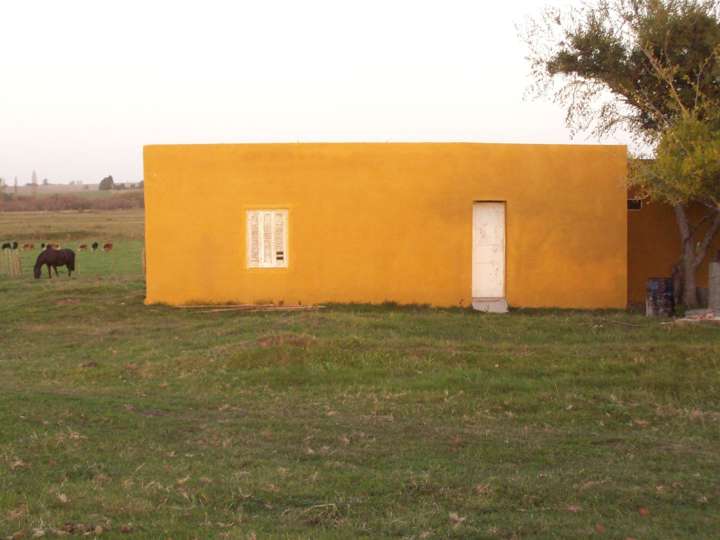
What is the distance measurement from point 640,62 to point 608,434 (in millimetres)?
10445

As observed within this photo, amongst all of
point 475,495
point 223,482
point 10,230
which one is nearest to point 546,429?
point 475,495

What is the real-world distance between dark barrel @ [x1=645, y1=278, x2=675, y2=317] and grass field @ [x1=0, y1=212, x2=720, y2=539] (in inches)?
48.0

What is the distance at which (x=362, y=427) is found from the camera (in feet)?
30.6

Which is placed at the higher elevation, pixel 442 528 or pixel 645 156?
pixel 645 156

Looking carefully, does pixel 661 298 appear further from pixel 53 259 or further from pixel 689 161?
pixel 53 259

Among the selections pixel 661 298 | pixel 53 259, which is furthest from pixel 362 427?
pixel 53 259

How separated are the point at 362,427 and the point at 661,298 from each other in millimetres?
10003

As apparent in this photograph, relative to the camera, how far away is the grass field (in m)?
6.33

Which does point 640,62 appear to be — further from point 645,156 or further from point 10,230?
point 10,230

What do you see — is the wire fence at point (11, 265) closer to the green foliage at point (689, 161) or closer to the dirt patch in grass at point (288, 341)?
the dirt patch in grass at point (288, 341)

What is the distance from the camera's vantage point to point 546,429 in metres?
9.41

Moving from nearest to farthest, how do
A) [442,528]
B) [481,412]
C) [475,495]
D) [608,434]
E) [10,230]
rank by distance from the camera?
[442,528] → [475,495] → [608,434] → [481,412] → [10,230]

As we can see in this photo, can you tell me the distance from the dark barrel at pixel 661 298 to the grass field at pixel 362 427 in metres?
1.22

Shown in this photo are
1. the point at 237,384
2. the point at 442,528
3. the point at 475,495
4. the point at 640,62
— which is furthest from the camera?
the point at 640,62
